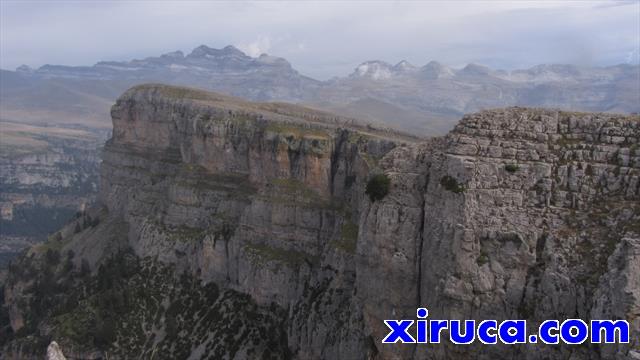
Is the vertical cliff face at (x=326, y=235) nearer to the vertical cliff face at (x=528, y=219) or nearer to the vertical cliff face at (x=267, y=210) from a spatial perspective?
the vertical cliff face at (x=528, y=219)

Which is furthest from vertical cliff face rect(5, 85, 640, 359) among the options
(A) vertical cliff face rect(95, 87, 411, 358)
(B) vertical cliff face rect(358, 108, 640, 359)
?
(A) vertical cliff face rect(95, 87, 411, 358)

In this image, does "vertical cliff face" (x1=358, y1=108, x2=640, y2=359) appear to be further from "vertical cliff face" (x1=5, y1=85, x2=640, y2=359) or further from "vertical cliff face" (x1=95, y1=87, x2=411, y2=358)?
"vertical cliff face" (x1=95, y1=87, x2=411, y2=358)

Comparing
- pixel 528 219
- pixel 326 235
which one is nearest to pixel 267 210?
pixel 326 235

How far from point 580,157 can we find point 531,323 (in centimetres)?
1071

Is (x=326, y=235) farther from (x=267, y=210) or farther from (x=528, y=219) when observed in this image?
(x=528, y=219)

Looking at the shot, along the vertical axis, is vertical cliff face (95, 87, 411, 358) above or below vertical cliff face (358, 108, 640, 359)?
below

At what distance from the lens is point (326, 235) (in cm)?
7781

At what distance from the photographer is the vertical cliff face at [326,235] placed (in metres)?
35.8

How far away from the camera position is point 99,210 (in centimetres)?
12538

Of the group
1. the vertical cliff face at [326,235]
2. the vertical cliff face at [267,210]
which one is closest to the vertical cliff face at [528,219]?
the vertical cliff face at [326,235]

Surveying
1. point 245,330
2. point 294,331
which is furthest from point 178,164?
point 294,331

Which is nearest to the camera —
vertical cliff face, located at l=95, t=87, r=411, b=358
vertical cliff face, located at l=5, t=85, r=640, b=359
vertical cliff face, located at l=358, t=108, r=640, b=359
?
vertical cliff face, located at l=358, t=108, r=640, b=359

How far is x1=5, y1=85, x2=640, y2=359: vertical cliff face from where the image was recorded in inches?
1411

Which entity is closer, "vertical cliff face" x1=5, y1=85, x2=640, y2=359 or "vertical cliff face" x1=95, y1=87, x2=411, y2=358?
"vertical cliff face" x1=5, y1=85, x2=640, y2=359
